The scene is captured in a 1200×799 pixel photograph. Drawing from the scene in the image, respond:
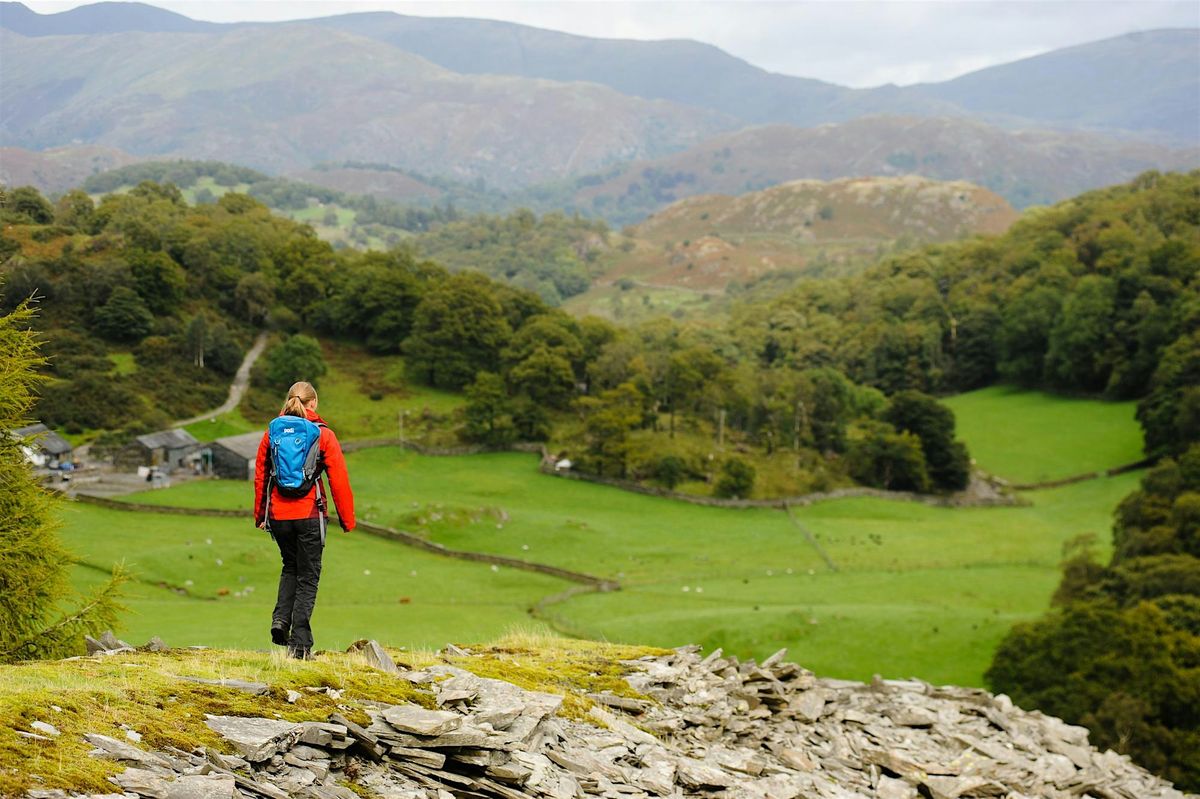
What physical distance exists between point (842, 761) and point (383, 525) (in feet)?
157

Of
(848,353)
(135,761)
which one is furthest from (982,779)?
(848,353)

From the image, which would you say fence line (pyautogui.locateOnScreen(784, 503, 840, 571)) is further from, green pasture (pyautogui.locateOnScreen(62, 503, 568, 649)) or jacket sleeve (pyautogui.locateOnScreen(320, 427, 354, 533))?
jacket sleeve (pyautogui.locateOnScreen(320, 427, 354, 533))

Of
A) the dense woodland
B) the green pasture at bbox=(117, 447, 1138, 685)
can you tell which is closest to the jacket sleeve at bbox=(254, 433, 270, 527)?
the green pasture at bbox=(117, 447, 1138, 685)

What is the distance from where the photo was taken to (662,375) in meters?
99.2

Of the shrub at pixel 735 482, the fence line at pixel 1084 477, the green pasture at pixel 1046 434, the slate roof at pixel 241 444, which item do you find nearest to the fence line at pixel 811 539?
the shrub at pixel 735 482

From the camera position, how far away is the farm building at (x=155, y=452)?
6838 centimetres

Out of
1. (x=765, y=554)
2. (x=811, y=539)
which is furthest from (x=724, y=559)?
(x=811, y=539)

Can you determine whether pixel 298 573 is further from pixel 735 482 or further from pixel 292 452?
pixel 735 482

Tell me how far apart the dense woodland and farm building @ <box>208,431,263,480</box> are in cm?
851

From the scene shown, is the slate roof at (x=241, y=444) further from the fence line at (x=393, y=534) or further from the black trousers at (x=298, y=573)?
the black trousers at (x=298, y=573)

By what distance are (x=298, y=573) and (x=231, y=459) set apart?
6172 cm

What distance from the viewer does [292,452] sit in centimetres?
1241

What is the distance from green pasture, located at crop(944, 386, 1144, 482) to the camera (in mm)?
92312

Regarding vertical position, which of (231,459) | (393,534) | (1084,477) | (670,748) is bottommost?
(393,534)
